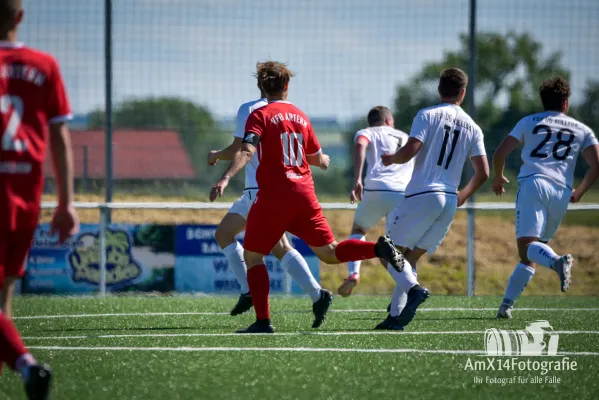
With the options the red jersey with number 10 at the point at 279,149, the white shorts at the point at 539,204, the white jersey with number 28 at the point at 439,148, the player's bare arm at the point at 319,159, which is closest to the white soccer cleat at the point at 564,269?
the white shorts at the point at 539,204

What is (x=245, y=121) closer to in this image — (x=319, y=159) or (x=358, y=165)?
(x=319, y=159)

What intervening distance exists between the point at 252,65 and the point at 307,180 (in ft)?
19.9

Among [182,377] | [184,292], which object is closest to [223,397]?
[182,377]

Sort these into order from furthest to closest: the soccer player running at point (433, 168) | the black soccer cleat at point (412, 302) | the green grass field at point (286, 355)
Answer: the soccer player running at point (433, 168) < the black soccer cleat at point (412, 302) < the green grass field at point (286, 355)

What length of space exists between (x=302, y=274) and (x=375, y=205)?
2.92m

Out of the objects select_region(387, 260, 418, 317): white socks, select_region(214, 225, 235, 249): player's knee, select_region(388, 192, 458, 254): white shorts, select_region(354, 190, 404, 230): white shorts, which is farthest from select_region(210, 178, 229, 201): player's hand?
select_region(354, 190, 404, 230): white shorts

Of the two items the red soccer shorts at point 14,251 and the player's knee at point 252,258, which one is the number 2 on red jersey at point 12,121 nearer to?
the red soccer shorts at point 14,251

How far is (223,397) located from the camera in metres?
5.04

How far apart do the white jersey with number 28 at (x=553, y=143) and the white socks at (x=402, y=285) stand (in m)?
1.66

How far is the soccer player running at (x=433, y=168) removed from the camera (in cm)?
808

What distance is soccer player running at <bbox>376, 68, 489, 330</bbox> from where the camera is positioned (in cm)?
808

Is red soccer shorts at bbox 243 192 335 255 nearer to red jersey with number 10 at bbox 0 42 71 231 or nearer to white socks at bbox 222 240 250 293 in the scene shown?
white socks at bbox 222 240 250 293

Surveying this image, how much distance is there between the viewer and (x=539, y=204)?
28.8 ft

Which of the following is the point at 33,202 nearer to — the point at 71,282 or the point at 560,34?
the point at 71,282
